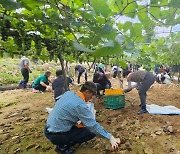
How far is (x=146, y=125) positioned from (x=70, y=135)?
5.96 ft

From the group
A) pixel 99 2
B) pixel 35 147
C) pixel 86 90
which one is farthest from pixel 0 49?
pixel 99 2

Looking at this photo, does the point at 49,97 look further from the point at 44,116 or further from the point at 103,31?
the point at 103,31

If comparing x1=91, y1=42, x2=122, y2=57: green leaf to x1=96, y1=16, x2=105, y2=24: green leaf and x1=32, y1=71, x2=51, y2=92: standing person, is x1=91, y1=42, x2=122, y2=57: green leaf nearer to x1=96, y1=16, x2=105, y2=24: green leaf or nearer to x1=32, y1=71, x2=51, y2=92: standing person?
x1=96, y1=16, x2=105, y2=24: green leaf

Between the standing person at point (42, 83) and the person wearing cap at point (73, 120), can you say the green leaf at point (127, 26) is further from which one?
the standing person at point (42, 83)

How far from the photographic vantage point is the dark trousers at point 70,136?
378 cm

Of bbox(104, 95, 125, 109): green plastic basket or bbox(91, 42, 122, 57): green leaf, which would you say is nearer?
bbox(91, 42, 122, 57): green leaf

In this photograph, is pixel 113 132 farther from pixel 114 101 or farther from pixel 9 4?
pixel 9 4

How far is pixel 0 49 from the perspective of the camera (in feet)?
11.5

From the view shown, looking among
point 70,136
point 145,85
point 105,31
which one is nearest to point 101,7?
point 105,31

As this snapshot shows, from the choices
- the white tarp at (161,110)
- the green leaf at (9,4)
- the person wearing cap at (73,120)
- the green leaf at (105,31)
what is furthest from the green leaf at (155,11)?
the white tarp at (161,110)

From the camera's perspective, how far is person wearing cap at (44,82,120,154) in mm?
3434

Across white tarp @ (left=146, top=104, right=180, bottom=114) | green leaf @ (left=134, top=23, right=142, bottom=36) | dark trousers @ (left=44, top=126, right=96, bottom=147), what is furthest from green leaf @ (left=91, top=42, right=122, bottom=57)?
white tarp @ (left=146, top=104, right=180, bottom=114)

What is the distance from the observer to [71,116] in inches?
142

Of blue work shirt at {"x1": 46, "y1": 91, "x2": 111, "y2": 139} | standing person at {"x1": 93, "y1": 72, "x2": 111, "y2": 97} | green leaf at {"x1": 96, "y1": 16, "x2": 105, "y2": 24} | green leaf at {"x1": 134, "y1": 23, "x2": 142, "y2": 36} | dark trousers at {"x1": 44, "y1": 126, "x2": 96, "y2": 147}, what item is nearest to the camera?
green leaf at {"x1": 96, "y1": 16, "x2": 105, "y2": 24}
